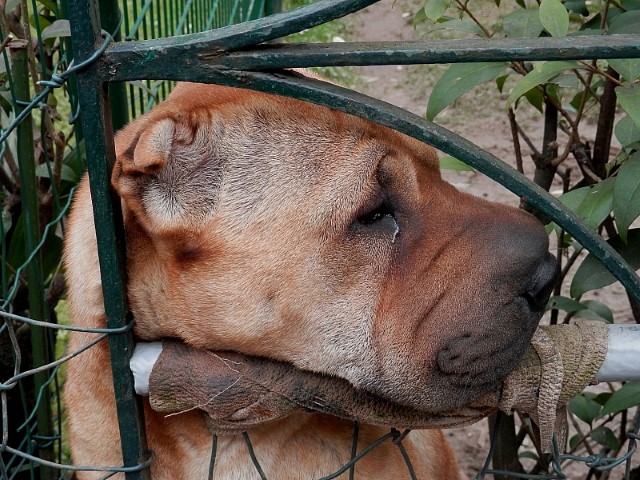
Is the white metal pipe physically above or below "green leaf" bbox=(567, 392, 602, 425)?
above

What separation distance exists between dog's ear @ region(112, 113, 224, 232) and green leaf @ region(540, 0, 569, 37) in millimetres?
867

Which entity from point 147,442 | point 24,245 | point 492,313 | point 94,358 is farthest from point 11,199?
point 492,313

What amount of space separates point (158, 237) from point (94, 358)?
39cm

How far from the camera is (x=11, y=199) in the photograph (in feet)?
11.8

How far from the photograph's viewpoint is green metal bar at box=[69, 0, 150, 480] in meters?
1.69

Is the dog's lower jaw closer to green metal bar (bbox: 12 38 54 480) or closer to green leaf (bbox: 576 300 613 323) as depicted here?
green metal bar (bbox: 12 38 54 480)

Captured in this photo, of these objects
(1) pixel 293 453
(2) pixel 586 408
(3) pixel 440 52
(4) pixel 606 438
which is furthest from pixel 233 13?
(3) pixel 440 52

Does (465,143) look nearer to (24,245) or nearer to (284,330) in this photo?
(284,330)

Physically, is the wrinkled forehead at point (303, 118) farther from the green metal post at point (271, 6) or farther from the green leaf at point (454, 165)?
the green metal post at point (271, 6)

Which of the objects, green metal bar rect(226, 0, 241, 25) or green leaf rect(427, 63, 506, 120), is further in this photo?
green metal bar rect(226, 0, 241, 25)

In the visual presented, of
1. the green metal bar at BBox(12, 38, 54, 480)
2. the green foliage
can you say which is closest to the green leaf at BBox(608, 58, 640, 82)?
the green foliage

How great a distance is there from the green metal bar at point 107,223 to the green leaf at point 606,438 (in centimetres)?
188

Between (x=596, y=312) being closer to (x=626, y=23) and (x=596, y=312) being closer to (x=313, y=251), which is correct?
(x=626, y=23)

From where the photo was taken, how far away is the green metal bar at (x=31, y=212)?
9.70ft
